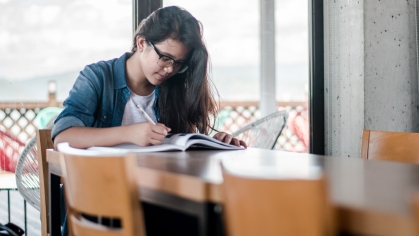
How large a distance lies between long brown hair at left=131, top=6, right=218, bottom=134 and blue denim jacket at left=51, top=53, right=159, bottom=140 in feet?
0.61

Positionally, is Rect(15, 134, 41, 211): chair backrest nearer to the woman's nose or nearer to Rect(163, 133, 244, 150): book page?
the woman's nose

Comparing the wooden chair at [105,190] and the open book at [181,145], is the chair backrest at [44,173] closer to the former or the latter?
the open book at [181,145]

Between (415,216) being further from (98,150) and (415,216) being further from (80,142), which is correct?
(80,142)

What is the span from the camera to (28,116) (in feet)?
8.27

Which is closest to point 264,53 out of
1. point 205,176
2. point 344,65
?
point 344,65

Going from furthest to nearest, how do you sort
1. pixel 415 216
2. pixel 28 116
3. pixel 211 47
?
pixel 211 47 < pixel 28 116 < pixel 415 216

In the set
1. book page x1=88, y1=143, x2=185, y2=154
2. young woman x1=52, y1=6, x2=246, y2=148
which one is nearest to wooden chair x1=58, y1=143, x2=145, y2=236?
book page x1=88, y1=143, x2=185, y2=154

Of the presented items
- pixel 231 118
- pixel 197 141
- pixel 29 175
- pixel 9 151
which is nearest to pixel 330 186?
pixel 197 141

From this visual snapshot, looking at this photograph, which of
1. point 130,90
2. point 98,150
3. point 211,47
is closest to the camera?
point 98,150

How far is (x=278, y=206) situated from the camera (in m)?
0.63

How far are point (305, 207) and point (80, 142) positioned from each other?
→ 3.79ft

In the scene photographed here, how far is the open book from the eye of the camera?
151 centimetres

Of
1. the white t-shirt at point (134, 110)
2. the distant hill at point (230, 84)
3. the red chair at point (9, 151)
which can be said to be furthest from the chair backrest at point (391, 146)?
the red chair at point (9, 151)

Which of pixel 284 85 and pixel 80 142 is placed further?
pixel 284 85
